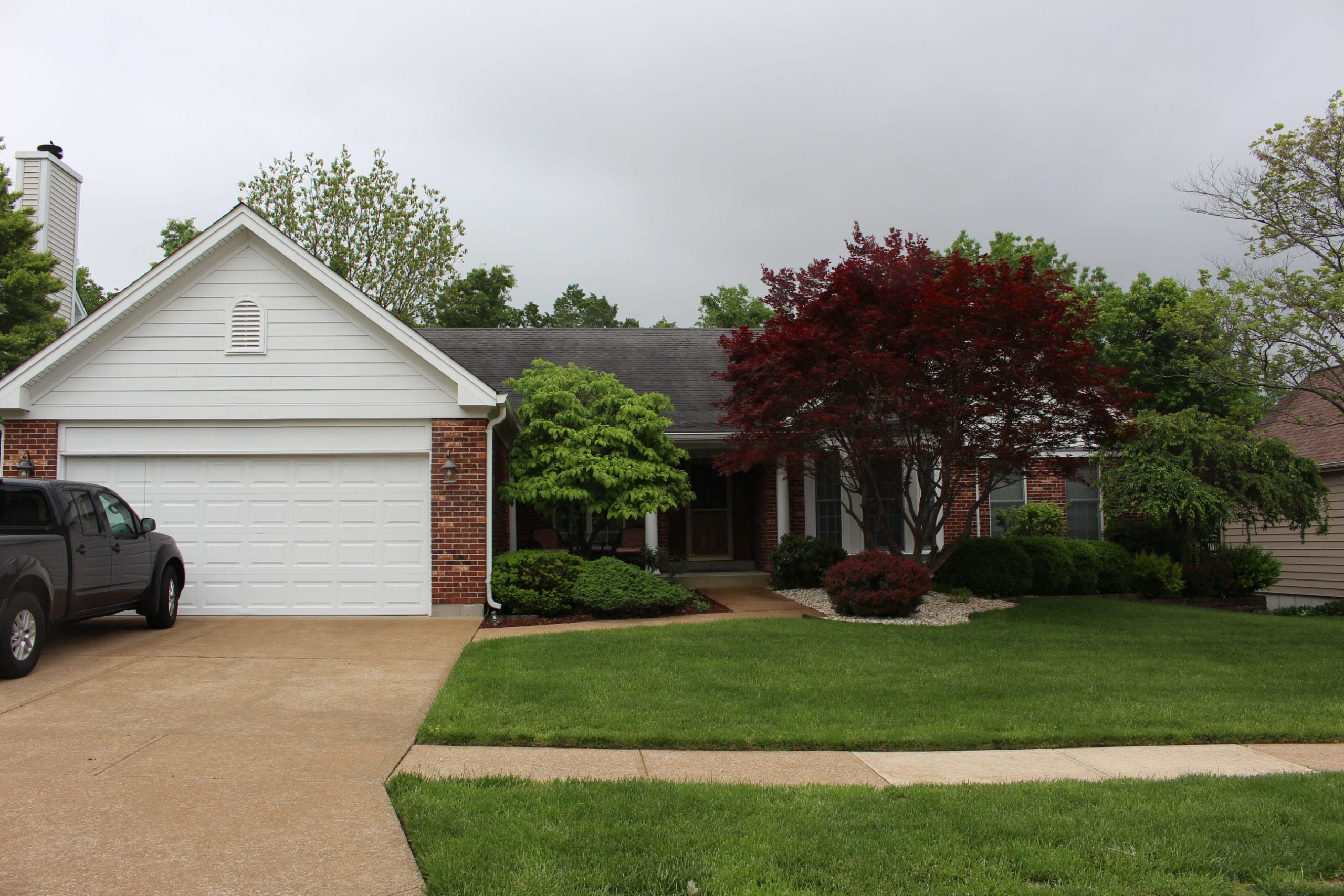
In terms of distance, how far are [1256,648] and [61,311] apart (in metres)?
24.5

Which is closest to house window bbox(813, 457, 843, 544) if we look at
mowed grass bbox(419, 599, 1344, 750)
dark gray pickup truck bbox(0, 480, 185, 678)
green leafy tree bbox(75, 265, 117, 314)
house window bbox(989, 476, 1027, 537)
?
house window bbox(989, 476, 1027, 537)

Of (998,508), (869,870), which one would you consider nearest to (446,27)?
(869,870)

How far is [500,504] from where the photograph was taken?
14.0 meters

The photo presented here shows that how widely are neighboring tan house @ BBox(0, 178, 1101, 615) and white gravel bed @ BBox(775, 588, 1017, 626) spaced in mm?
4743

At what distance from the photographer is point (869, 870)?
3.95 metres

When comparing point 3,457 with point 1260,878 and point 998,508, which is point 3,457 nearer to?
point 1260,878

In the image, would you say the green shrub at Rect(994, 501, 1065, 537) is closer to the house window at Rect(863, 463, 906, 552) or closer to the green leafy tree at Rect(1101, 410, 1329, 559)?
the green leafy tree at Rect(1101, 410, 1329, 559)

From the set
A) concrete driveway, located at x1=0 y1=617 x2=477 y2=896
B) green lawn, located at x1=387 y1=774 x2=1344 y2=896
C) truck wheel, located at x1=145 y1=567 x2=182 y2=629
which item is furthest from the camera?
truck wheel, located at x1=145 y1=567 x2=182 y2=629

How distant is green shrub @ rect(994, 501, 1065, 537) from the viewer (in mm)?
17344

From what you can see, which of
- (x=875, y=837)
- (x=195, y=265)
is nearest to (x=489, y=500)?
(x=195, y=265)

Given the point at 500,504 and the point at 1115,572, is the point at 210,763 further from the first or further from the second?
the point at 1115,572

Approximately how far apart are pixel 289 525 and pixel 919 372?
8376mm

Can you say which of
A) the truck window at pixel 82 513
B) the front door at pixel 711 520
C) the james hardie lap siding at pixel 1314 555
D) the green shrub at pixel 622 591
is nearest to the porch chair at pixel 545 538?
the front door at pixel 711 520

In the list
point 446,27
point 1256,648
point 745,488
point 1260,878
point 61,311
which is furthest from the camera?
point 61,311
